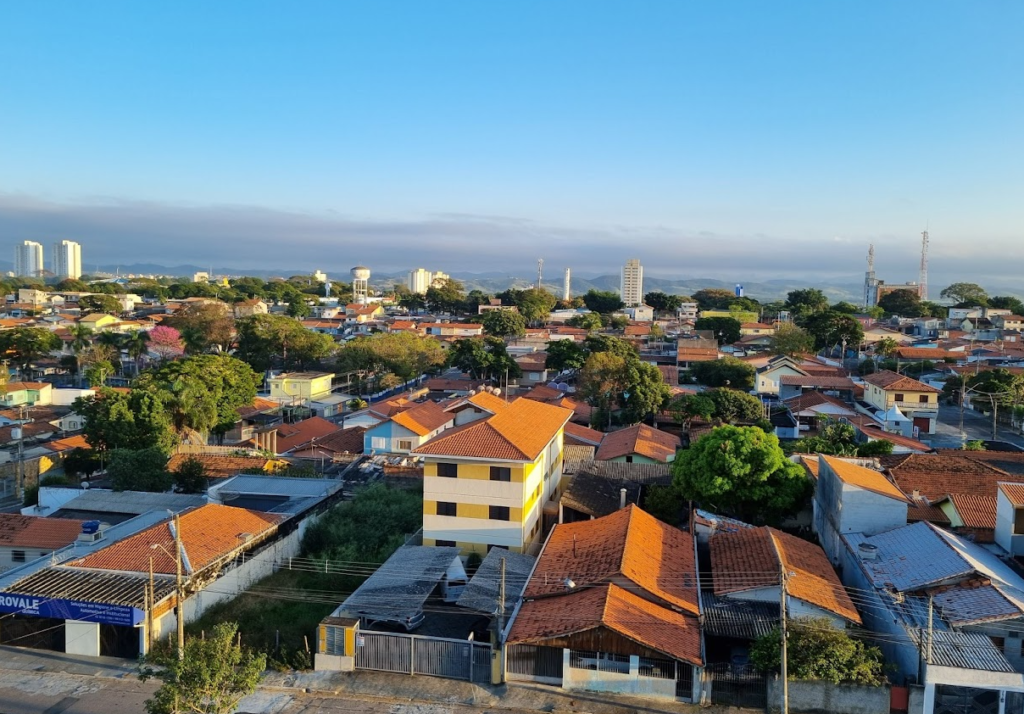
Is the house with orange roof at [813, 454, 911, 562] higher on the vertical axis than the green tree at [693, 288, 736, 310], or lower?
lower

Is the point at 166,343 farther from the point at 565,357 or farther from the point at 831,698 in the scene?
the point at 831,698

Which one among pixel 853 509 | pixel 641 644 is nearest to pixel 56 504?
pixel 641 644

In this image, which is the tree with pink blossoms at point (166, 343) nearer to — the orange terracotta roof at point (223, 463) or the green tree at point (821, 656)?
the orange terracotta roof at point (223, 463)

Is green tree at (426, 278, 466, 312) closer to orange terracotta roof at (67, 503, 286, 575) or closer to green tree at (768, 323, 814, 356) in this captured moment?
green tree at (768, 323, 814, 356)

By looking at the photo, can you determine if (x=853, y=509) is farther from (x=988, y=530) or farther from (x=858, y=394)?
(x=858, y=394)

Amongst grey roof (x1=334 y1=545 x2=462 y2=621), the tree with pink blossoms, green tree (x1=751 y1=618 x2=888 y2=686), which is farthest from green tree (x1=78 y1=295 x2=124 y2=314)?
green tree (x1=751 y1=618 x2=888 y2=686)

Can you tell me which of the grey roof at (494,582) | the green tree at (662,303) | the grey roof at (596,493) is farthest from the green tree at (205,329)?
the green tree at (662,303)

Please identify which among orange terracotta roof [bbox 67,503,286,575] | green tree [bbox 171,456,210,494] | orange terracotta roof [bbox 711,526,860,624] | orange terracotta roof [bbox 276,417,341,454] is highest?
orange terracotta roof [bbox 711,526,860,624]
